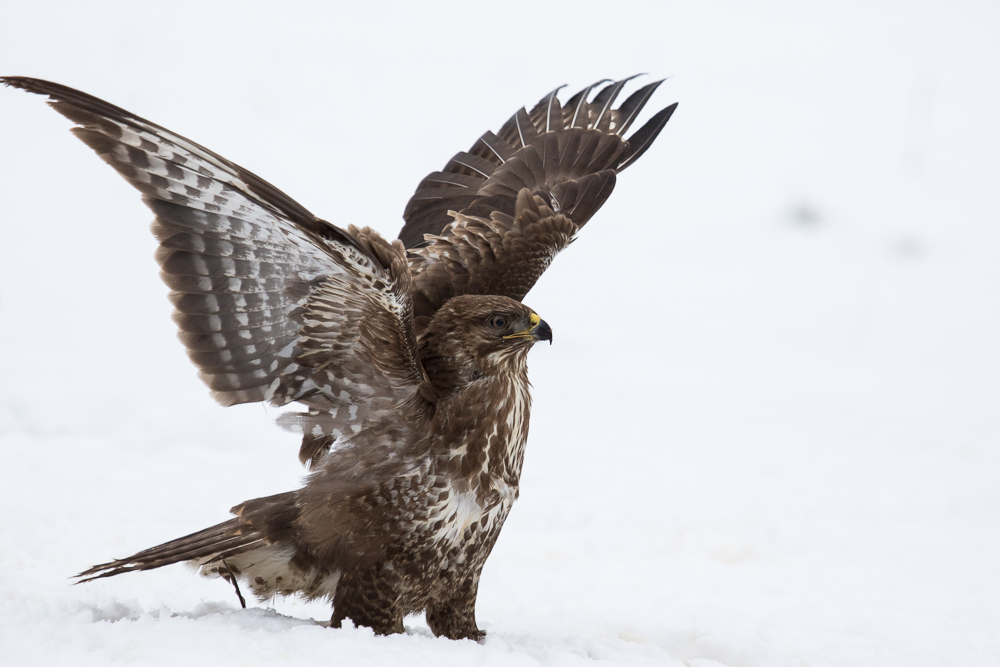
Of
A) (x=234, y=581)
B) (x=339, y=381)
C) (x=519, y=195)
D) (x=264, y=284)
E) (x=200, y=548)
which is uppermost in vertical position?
(x=519, y=195)

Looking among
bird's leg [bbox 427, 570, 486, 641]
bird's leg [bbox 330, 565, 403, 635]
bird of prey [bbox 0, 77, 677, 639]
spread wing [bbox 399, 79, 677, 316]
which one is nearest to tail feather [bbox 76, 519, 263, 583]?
bird of prey [bbox 0, 77, 677, 639]

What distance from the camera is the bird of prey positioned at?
3.11m

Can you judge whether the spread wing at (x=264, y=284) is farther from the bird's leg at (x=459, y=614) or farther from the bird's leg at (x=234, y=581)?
the bird's leg at (x=459, y=614)

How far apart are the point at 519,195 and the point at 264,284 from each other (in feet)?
5.22

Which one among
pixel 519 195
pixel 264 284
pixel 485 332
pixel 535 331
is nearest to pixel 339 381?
pixel 264 284

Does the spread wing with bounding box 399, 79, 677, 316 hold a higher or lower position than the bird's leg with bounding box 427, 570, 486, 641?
higher

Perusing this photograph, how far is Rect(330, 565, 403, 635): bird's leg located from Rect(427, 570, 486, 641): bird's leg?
0.36m

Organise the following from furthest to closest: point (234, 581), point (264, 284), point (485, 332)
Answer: point (234, 581) < point (485, 332) < point (264, 284)

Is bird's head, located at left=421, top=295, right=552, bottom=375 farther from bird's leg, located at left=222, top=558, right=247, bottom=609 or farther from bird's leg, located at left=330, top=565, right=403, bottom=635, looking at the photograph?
bird's leg, located at left=222, top=558, right=247, bottom=609

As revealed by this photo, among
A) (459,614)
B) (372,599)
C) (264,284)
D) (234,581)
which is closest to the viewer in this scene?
(264,284)

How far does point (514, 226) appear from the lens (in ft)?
14.1

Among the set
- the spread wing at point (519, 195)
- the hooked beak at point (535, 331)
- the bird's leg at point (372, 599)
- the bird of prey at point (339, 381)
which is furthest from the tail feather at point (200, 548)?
the hooked beak at point (535, 331)

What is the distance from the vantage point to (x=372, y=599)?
140 inches

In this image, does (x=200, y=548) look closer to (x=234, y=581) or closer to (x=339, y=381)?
(x=234, y=581)
